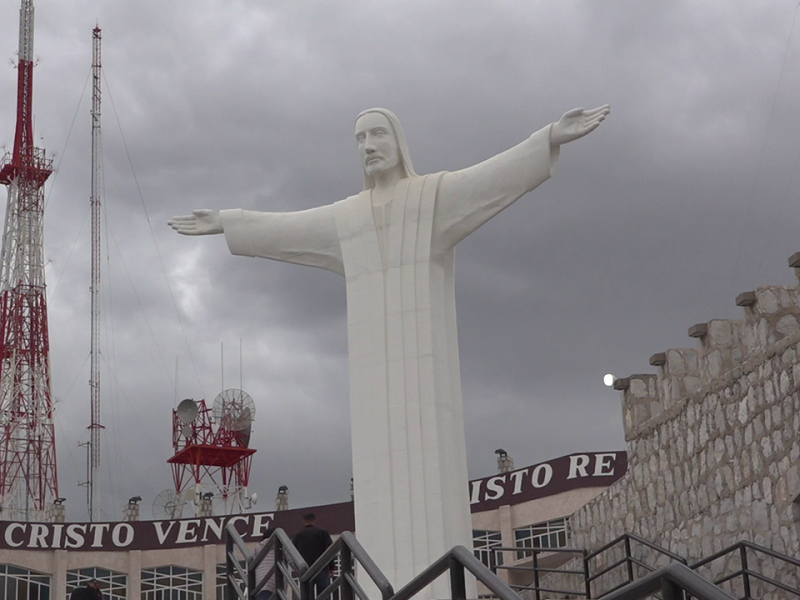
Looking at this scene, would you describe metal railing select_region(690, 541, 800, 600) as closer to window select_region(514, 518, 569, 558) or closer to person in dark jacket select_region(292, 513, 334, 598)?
person in dark jacket select_region(292, 513, 334, 598)

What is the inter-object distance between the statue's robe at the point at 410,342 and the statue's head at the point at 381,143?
0.22m

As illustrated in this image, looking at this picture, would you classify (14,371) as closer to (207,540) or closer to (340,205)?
(207,540)

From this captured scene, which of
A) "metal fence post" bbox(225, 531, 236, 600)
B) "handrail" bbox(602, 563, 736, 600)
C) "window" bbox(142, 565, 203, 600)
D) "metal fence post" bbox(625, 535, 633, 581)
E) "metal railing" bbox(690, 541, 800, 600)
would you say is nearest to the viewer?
"handrail" bbox(602, 563, 736, 600)

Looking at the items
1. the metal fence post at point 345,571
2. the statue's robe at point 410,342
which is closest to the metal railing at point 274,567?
the metal fence post at point 345,571

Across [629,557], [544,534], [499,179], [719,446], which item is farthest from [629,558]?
[544,534]

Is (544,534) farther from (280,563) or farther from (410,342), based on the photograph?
(280,563)

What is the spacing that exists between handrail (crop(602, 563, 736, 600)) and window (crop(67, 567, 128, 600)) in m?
27.3

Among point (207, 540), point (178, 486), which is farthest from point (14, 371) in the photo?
point (207, 540)

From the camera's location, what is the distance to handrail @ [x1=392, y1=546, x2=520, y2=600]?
482 centimetres

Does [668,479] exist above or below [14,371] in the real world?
below

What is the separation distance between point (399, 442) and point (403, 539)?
0.73 meters

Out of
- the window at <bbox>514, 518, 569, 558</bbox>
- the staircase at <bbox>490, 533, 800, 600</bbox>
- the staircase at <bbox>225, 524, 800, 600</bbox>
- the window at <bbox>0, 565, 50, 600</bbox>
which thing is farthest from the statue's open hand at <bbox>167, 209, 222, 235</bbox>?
the window at <bbox>0, 565, 50, 600</bbox>

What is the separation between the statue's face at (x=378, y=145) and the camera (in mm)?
9375

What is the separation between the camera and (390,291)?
9156mm
